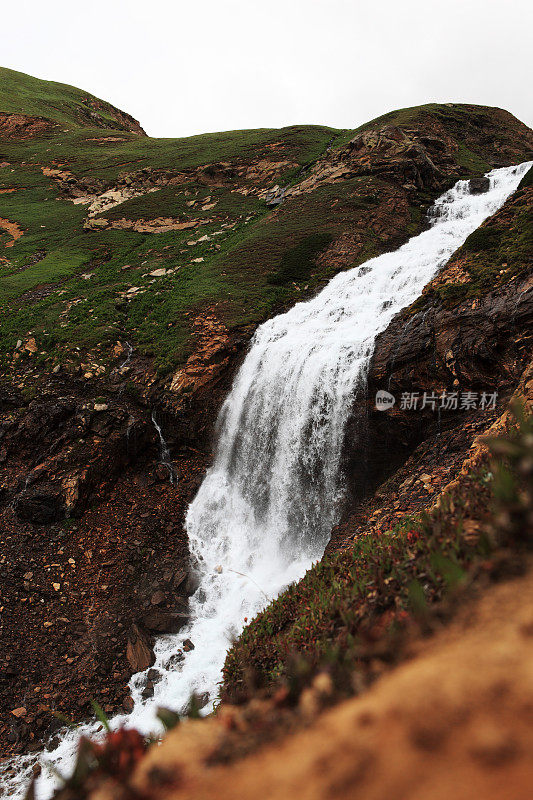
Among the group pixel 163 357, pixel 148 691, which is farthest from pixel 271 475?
pixel 163 357

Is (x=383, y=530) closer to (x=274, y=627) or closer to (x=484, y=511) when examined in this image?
(x=274, y=627)

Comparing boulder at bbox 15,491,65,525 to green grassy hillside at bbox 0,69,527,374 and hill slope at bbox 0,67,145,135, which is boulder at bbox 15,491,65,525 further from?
hill slope at bbox 0,67,145,135

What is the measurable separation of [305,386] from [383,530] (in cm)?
571

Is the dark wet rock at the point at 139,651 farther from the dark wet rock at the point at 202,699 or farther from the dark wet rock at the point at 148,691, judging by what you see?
the dark wet rock at the point at 202,699

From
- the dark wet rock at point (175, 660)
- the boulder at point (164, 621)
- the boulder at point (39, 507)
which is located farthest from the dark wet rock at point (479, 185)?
the dark wet rock at point (175, 660)

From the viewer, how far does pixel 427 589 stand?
2.86 meters

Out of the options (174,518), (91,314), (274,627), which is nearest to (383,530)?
(274,627)

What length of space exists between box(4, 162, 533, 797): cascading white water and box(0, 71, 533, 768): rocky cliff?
64 centimetres

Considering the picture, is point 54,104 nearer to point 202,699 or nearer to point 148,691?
point 148,691

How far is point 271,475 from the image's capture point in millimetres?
12453

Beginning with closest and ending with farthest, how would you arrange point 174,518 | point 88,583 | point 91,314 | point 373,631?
point 373,631 < point 88,583 < point 174,518 < point 91,314

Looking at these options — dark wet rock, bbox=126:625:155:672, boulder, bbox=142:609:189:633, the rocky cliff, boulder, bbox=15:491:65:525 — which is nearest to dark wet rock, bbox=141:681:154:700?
the rocky cliff

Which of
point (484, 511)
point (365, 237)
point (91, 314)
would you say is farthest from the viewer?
point (365, 237)

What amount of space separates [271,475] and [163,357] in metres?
6.80
